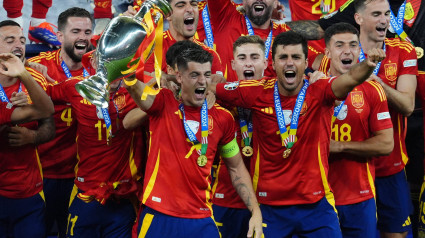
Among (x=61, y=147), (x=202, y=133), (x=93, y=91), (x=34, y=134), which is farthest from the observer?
(x=61, y=147)

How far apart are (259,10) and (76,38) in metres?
1.59

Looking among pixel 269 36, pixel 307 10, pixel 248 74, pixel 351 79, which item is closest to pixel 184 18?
pixel 248 74

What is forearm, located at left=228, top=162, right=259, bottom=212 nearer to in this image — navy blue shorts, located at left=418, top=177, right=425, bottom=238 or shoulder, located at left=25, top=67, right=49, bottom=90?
shoulder, located at left=25, top=67, right=49, bottom=90

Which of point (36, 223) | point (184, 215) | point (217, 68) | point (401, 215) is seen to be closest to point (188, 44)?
point (217, 68)

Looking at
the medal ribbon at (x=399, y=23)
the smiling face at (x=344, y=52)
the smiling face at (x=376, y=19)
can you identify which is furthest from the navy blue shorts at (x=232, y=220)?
the medal ribbon at (x=399, y=23)

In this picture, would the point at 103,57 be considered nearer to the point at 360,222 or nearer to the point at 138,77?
the point at 138,77

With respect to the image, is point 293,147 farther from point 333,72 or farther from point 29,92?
point 29,92

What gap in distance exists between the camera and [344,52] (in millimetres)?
5246

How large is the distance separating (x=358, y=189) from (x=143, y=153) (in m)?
1.71

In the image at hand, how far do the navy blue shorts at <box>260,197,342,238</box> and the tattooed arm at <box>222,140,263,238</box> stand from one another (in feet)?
0.84

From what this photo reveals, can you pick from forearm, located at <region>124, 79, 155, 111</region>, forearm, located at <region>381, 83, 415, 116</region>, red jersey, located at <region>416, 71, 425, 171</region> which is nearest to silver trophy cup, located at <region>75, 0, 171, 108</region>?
forearm, located at <region>124, 79, 155, 111</region>

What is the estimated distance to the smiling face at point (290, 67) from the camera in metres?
4.66

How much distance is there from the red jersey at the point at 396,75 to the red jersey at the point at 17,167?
2856mm

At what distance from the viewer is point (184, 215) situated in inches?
171
